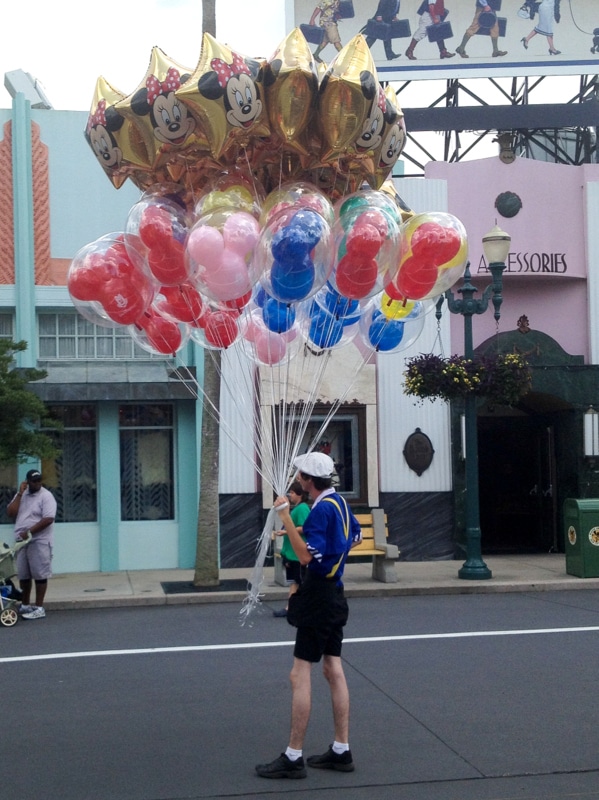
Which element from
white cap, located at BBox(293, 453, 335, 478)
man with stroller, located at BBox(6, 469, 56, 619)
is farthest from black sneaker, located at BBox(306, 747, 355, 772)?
man with stroller, located at BBox(6, 469, 56, 619)

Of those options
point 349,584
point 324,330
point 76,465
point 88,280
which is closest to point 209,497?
point 349,584

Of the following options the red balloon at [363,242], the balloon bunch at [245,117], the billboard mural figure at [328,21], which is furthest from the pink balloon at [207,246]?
the billboard mural figure at [328,21]

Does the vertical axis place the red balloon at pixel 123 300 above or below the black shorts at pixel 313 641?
above

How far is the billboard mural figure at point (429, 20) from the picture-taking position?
2086 cm

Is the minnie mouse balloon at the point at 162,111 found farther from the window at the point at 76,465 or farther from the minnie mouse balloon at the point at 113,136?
the window at the point at 76,465

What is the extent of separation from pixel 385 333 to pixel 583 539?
23.4 feet

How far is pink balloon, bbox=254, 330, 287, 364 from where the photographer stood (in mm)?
8945

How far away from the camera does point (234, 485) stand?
56.5ft

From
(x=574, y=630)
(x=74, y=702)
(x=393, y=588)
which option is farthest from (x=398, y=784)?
(x=393, y=588)

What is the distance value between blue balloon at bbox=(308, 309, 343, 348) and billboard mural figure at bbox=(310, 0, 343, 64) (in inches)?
520

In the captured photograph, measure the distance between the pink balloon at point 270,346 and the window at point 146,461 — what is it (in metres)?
8.46

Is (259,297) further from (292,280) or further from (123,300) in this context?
(292,280)

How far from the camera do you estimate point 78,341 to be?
55.9 ft

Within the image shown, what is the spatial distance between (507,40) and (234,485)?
1109cm
